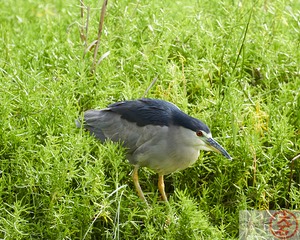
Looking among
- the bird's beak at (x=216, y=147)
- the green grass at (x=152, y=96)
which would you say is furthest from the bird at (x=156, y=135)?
the green grass at (x=152, y=96)

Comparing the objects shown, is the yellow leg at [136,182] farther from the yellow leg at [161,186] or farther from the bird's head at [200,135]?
the bird's head at [200,135]

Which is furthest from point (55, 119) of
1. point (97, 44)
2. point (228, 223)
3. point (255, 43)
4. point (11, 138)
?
point (255, 43)

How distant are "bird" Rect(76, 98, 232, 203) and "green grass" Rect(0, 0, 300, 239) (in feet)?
0.49

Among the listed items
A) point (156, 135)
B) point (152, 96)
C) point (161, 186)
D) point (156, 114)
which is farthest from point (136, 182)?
point (152, 96)

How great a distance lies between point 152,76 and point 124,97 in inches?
15.7

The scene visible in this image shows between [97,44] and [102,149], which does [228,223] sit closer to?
[102,149]

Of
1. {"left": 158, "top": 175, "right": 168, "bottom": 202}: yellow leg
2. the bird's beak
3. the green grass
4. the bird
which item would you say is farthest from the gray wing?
the bird's beak

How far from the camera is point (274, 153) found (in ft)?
18.3

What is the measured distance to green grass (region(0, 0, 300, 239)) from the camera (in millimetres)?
4980

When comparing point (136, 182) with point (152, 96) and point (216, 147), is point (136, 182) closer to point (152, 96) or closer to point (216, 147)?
point (216, 147)

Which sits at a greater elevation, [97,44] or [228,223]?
[97,44]

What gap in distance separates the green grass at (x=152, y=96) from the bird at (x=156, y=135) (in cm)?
15

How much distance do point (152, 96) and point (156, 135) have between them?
29.9 inches

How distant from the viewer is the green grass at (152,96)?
4.98 metres
